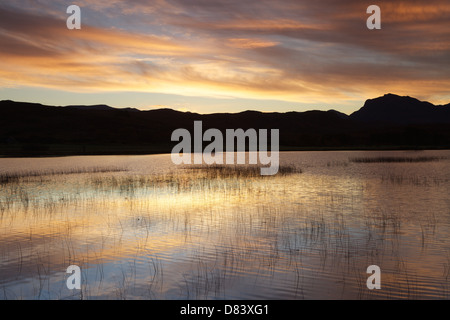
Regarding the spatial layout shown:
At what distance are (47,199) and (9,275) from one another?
15.4 metres

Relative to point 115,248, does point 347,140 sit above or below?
above

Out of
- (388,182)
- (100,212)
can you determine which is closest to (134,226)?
(100,212)

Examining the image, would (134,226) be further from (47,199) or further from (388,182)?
(388,182)

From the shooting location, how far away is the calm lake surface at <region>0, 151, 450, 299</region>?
35.2 ft

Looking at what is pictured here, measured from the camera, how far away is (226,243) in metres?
15.3

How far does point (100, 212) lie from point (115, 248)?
7.95m

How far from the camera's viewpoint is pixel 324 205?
23344 millimetres

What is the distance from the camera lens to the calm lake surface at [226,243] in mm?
10734

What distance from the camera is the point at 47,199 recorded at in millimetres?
26328

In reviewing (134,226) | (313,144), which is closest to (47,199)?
(134,226)
